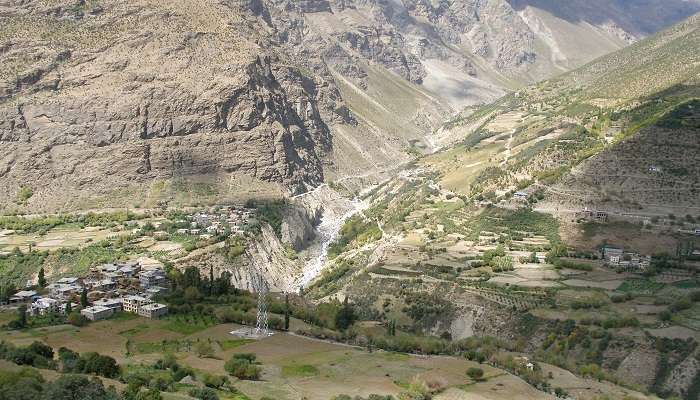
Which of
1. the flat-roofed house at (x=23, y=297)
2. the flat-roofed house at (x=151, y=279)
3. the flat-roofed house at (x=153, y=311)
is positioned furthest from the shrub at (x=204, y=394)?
the flat-roofed house at (x=23, y=297)

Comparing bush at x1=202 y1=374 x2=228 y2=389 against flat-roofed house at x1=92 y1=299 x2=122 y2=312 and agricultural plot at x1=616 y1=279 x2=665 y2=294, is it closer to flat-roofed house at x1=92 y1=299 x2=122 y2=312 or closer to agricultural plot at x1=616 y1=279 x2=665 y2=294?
flat-roofed house at x1=92 y1=299 x2=122 y2=312

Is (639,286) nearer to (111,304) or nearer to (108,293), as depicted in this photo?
(111,304)

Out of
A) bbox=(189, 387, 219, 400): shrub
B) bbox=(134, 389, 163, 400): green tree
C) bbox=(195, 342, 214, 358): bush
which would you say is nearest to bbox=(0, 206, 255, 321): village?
bbox=(195, 342, 214, 358): bush

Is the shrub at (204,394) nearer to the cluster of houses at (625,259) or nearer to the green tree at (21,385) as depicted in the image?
the green tree at (21,385)

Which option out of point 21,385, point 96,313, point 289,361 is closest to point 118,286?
point 96,313

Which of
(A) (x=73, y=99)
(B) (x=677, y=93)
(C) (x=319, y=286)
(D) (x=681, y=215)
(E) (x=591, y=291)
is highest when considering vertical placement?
(B) (x=677, y=93)

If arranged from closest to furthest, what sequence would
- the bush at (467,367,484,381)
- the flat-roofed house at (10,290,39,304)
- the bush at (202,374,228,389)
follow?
the bush at (202,374,228,389), the bush at (467,367,484,381), the flat-roofed house at (10,290,39,304)

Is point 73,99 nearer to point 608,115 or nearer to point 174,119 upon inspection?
point 174,119

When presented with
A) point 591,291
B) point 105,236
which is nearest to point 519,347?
point 591,291
